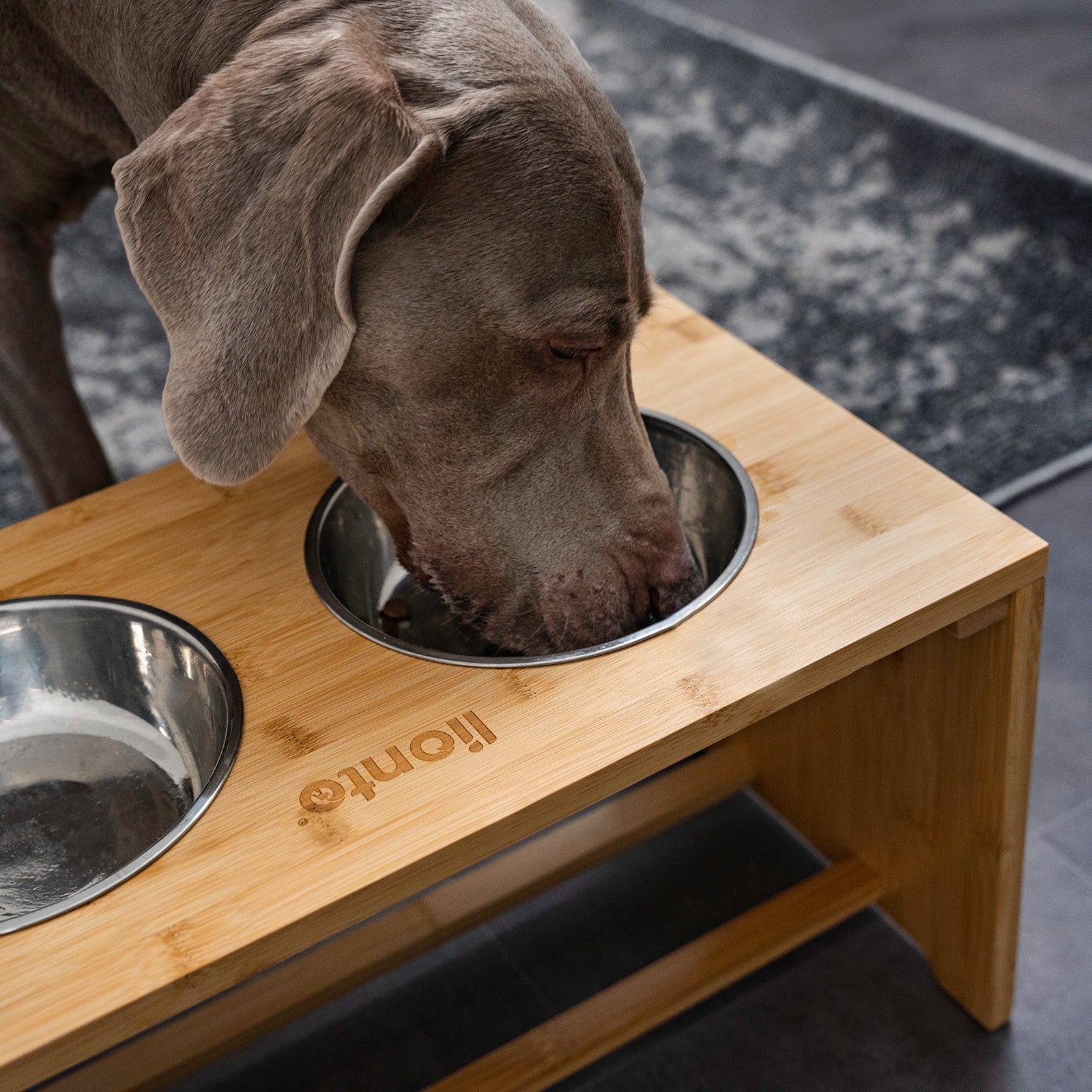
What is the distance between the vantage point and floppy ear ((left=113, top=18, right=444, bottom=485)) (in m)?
0.98

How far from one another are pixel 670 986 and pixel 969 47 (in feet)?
10.9

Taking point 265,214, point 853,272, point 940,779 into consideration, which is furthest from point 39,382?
point 853,272

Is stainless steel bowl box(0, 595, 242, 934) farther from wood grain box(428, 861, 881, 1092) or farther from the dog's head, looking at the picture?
wood grain box(428, 861, 881, 1092)

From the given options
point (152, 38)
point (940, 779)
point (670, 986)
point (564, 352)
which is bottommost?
point (670, 986)

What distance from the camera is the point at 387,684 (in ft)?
3.48

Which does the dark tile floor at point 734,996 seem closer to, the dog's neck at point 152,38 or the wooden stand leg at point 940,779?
the wooden stand leg at point 940,779

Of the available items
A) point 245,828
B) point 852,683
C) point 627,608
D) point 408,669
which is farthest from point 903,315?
point 245,828

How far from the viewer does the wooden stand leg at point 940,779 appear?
119cm

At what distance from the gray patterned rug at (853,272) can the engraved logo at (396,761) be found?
140 centimetres

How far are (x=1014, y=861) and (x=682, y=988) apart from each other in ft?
1.27

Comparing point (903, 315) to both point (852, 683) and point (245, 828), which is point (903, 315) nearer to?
point (852, 683)

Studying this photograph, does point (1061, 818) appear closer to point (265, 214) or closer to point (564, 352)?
point (564, 352)

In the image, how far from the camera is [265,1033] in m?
1.37

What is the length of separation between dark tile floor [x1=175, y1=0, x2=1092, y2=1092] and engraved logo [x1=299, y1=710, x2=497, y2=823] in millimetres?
625
